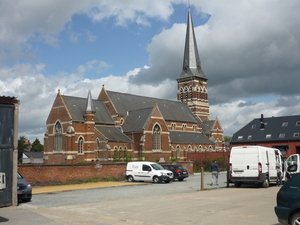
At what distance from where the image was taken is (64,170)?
2742cm

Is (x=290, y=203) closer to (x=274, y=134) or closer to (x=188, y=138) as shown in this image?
(x=274, y=134)

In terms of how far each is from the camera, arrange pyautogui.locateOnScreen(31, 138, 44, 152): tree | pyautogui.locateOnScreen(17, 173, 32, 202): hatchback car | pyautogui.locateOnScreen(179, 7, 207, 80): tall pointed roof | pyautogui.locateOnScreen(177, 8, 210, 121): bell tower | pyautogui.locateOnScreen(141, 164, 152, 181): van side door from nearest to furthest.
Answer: pyautogui.locateOnScreen(17, 173, 32, 202): hatchback car, pyautogui.locateOnScreen(141, 164, 152, 181): van side door, pyautogui.locateOnScreen(177, 8, 210, 121): bell tower, pyautogui.locateOnScreen(179, 7, 207, 80): tall pointed roof, pyautogui.locateOnScreen(31, 138, 44, 152): tree

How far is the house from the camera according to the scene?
61438mm

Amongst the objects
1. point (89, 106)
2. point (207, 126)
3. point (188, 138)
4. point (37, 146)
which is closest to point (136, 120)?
point (89, 106)

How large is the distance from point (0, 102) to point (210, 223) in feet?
32.2

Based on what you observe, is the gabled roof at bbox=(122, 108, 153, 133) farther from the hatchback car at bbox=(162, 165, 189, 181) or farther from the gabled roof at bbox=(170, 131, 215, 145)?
the hatchback car at bbox=(162, 165, 189, 181)

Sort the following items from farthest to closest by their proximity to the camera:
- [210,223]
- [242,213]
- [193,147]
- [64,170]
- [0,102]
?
Result: [193,147]
[64,170]
[0,102]
[242,213]
[210,223]

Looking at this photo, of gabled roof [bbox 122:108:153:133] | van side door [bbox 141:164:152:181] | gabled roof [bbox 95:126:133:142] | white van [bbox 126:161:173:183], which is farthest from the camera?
gabled roof [bbox 122:108:153:133]

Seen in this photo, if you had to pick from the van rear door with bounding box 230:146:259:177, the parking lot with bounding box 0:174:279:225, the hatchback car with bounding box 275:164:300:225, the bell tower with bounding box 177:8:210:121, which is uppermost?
the bell tower with bounding box 177:8:210:121

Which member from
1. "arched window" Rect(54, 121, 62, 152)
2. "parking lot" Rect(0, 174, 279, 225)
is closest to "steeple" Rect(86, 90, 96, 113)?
"arched window" Rect(54, 121, 62, 152)

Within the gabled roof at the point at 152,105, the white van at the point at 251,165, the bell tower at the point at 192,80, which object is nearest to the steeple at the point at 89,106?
the gabled roof at the point at 152,105

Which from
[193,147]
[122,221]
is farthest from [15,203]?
[193,147]

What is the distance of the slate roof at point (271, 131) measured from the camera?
62272mm

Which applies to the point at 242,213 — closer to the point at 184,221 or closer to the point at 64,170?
the point at 184,221
